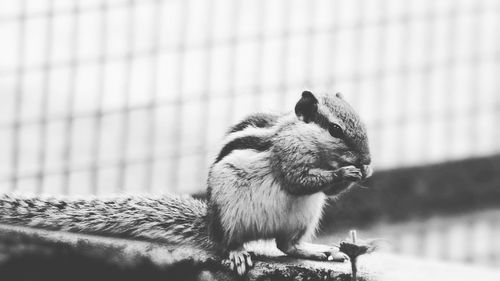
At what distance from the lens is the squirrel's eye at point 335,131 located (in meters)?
2.67

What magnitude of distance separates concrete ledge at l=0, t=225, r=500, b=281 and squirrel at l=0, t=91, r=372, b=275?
94mm

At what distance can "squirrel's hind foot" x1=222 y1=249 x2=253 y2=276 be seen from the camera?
254 cm

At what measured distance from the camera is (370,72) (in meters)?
6.07

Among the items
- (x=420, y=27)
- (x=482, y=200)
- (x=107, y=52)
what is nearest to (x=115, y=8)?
(x=107, y=52)

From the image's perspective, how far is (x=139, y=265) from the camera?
2504 mm

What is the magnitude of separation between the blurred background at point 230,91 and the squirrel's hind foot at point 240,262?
9.34 ft

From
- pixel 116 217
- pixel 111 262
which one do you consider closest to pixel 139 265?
pixel 111 262

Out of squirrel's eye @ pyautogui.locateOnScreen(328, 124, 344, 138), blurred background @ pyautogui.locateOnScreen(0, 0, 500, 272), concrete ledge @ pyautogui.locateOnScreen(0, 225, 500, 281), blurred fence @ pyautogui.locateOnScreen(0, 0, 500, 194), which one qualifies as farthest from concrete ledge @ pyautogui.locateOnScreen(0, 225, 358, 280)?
blurred fence @ pyautogui.locateOnScreen(0, 0, 500, 194)

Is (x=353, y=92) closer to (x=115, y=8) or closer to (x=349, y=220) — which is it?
(x=349, y=220)

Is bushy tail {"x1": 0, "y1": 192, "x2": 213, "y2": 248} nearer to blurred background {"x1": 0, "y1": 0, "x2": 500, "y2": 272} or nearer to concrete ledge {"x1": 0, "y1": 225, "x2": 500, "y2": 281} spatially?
concrete ledge {"x1": 0, "y1": 225, "x2": 500, "y2": 281}

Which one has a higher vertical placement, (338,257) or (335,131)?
(335,131)

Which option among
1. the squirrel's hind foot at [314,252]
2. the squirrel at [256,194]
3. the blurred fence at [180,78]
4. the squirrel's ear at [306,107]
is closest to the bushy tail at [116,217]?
the squirrel at [256,194]

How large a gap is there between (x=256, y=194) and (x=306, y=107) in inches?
10.8

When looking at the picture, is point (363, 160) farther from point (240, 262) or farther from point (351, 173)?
point (240, 262)
